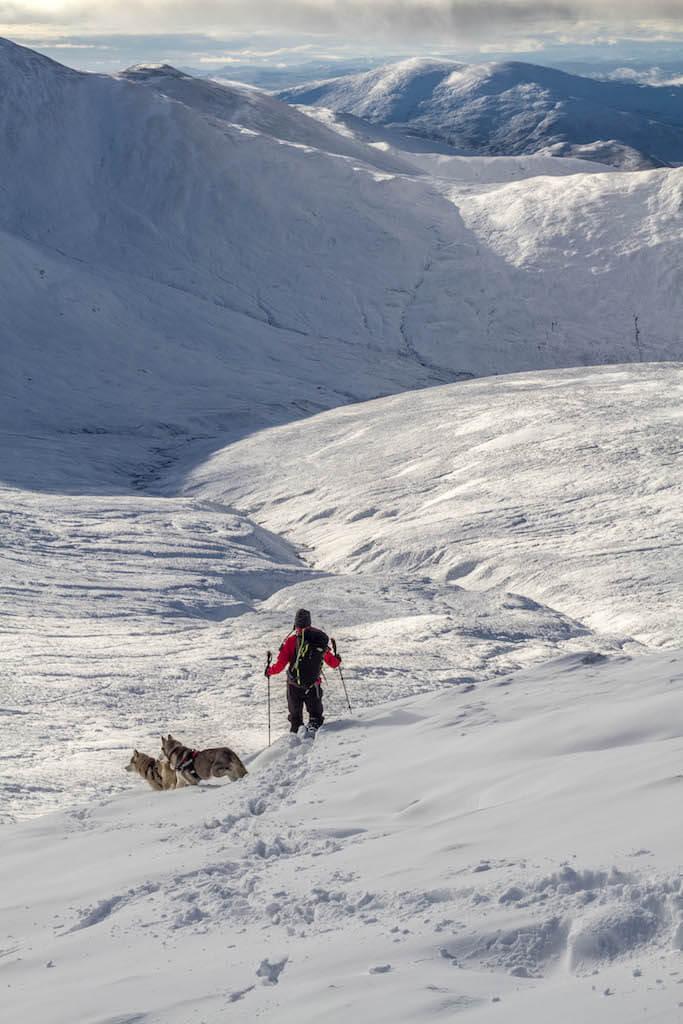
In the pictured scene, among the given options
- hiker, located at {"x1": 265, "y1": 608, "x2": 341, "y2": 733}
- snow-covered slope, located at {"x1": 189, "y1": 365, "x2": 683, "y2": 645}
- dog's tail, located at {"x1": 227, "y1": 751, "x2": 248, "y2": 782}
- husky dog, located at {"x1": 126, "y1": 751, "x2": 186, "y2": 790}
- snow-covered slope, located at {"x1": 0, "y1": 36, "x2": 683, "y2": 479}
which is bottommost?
snow-covered slope, located at {"x1": 189, "y1": 365, "x2": 683, "y2": 645}

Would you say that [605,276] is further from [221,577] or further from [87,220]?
[221,577]

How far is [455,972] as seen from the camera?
488 cm

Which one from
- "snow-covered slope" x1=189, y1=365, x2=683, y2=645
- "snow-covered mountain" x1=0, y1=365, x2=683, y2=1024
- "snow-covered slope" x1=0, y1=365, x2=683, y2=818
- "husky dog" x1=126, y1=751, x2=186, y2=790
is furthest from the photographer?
"snow-covered slope" x1=189, y1=365, x2=683, y2=645

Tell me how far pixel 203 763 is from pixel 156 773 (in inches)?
29.2

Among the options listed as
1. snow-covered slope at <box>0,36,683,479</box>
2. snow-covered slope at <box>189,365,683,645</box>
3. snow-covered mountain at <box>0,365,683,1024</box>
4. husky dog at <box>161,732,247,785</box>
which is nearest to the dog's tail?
husky dog at <box>161,732,247,785</box>

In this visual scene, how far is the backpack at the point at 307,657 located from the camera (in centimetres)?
1120

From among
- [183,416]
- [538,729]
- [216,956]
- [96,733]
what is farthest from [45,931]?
[183,416]

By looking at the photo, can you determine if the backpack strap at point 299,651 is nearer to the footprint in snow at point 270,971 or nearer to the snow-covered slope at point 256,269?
the footprint in snow at point 270,971

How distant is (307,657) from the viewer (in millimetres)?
11227

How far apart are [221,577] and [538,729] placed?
16620 mm

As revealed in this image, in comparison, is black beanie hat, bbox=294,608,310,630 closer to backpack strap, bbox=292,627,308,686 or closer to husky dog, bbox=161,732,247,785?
backpack strap, bbox=292,627,308,686

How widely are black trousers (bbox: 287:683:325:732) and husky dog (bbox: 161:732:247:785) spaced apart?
126 cm

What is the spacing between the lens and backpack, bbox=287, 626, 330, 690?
11.2m

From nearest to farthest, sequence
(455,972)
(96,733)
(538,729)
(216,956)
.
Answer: (455,972) < (216,956) < (538,729) < (96,733)
